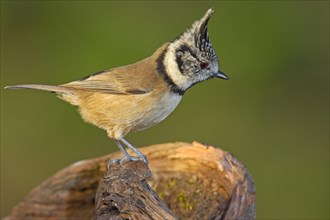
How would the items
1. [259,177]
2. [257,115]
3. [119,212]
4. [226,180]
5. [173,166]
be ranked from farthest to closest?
[257,115], [259,177], [173,166], [226,180], [119,212]

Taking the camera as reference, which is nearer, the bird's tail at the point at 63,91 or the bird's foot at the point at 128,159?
the bird's foot at the point at 128,159

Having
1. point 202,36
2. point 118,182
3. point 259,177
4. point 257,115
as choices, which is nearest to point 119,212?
point 118,182

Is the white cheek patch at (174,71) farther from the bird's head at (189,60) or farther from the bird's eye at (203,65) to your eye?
the bird's eye at (203,65)

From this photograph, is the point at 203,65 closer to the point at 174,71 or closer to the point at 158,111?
the point at 174,71

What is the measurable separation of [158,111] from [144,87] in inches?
5.9

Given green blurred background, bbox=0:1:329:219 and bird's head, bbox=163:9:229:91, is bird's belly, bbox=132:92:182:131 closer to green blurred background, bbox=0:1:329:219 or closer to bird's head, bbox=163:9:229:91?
bird's head, bbox=163:9:229:91

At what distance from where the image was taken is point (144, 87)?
14.4ft

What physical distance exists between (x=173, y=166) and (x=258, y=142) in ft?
7.74

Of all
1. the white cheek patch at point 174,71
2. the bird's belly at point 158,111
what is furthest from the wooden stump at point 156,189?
the white cheek patch at point 174,71

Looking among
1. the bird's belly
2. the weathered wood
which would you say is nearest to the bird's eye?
the bird's belly

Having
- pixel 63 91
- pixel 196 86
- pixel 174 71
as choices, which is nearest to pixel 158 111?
pixel 174 71

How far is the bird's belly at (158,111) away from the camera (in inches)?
172

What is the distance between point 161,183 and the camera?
4.46 metres

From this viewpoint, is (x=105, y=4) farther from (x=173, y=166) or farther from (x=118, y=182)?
(x=118, y=182)
